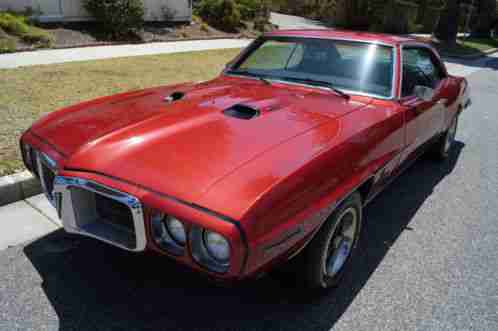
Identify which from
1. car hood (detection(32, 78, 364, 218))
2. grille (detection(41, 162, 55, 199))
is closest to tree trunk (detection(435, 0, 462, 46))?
car hood (detection(32, 78, 364, 218))

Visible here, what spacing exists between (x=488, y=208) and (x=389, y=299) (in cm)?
200

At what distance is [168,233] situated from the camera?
81.1 inches

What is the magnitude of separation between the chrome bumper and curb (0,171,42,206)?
4.77 ft

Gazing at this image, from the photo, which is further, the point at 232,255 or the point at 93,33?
the point at 93,33

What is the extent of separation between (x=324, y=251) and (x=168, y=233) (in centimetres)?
89

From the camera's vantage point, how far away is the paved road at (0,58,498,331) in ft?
7.87

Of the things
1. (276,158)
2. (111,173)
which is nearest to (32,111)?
(111,173)

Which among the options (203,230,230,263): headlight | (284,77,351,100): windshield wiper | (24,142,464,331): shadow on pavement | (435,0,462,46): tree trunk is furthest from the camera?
(435,0,462,46): tree trunk

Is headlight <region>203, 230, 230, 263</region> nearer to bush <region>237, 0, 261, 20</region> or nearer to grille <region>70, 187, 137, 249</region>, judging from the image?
grille <region>70, 187, 137, 249</region>

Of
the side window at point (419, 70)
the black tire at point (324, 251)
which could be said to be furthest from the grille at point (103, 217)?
the side window at point (419, 70)

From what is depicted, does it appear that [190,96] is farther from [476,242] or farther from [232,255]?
[476,242]

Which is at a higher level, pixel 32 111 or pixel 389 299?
pixel 32 111

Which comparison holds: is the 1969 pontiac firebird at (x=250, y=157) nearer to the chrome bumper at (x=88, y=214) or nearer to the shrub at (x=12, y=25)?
the chrome bumper at (x=88, y=214)

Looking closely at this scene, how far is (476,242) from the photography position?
345cm
